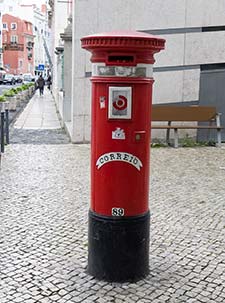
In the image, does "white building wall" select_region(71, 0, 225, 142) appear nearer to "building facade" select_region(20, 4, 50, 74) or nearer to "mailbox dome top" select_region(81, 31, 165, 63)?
"mailbox dome top" select_region(81, 31, 165, 63)

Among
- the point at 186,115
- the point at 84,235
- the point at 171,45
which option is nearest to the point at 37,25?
the point at 171,45

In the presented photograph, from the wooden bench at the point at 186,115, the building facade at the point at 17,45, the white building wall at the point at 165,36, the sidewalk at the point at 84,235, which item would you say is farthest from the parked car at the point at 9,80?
the sidewalk at the point at 84,235

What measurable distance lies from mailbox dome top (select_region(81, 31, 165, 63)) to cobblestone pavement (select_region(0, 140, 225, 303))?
6.22ft

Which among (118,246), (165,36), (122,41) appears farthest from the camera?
(165,36)

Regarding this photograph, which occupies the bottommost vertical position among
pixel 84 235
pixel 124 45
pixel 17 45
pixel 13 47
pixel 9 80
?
pixel 84 235

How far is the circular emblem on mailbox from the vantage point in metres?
4.19

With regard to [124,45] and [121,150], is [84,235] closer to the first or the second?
[121,150]

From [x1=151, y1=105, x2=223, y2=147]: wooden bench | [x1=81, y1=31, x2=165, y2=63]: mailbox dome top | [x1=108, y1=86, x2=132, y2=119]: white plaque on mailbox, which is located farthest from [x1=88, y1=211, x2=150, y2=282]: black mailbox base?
[x1=151, y1=105, x2=223, y2=147]: wooden bench

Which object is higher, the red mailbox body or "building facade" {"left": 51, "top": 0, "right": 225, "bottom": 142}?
"building facade" {"left": 51, "top": 0, "right": 225, "bottom": 142}

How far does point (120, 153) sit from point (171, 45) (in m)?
8.57

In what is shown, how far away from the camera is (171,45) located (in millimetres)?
12336

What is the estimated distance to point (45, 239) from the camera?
548 cm

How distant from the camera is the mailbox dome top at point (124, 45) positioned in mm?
4070

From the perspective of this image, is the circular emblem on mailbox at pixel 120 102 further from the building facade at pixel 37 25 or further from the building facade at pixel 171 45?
the building facade at pixel 37 25
